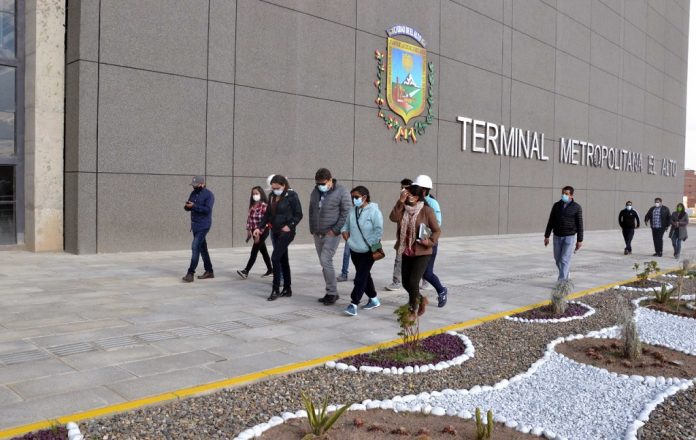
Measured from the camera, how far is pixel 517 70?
2480 centimetres

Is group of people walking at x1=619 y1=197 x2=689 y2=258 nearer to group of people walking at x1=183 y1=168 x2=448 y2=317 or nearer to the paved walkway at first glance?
the paved walkway

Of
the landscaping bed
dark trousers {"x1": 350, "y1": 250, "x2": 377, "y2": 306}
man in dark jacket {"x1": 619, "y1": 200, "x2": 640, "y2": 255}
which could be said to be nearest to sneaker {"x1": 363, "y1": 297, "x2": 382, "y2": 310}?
dark trousers {"x1": 350, "y1": 250, "x2": 377, "y2": 306}

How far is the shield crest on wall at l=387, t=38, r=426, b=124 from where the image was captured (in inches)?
760

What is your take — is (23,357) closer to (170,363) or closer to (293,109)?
(170,363)

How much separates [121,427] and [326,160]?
13.9m

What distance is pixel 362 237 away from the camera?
7656mm

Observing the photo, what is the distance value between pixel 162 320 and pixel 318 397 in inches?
121

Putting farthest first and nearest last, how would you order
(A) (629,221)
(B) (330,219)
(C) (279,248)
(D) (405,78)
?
(D) (405,78) → (A) (629,221) → (C) (279,248) → (B) (330,219)

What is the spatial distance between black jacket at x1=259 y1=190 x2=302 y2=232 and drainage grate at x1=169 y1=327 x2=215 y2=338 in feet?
7.06

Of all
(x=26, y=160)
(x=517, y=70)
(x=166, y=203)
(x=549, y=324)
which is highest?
(x=517, y=70)

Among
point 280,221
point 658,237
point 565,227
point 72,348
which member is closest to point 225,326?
point 72,348

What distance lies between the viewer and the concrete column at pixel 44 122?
13.2 meters

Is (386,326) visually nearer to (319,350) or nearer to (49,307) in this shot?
(319,350)

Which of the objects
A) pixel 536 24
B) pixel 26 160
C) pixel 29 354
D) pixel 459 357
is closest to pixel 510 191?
pixel 536 24
